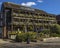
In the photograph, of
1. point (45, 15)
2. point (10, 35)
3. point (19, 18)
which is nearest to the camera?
point (10, 35)

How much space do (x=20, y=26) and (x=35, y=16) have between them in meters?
7.11

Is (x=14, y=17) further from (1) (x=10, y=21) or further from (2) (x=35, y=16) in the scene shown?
(2) (x=35, y=16)

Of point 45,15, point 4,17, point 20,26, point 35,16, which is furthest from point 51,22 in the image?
point 4,17

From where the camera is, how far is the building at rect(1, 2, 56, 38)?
60581 mm

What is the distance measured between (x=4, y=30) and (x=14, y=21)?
5.03 meters

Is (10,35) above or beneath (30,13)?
beneath

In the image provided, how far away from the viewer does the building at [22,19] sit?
2385 inches

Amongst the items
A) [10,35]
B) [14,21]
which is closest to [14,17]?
[14,21]

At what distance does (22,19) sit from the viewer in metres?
64.4

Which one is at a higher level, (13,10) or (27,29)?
(13,10)

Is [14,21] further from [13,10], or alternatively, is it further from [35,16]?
[35,16]

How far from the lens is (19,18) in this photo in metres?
63.9

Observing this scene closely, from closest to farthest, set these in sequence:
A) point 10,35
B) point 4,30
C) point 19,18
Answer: point 10,35, point 4,30, point 19,18

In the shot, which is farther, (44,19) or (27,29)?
(44,19)
